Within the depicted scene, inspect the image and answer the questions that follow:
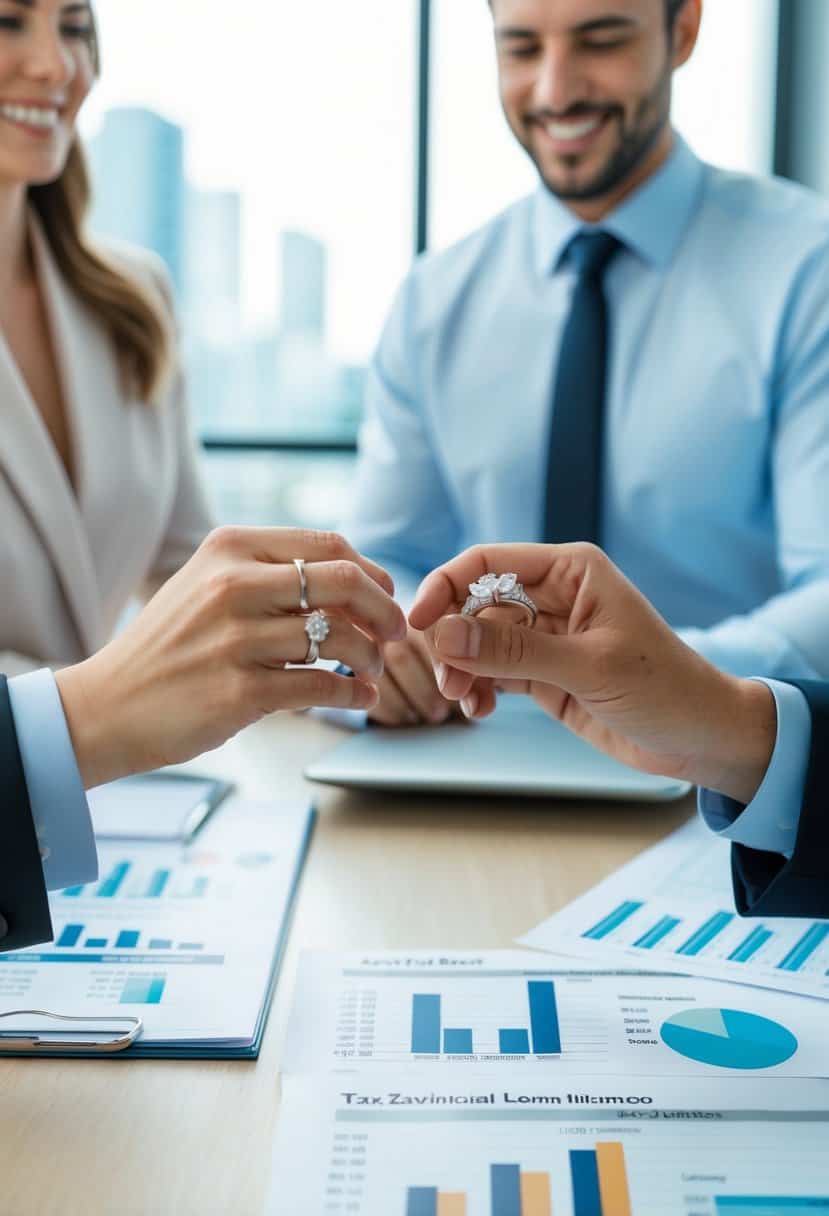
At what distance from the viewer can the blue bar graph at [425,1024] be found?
75cm

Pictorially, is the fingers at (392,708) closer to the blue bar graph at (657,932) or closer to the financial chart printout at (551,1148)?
the blue bar graph at (657,932)

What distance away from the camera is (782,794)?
0.92 meters

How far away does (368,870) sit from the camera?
41.4 inches

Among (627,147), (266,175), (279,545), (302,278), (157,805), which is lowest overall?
(157,805)

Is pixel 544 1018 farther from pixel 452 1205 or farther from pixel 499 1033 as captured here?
pixel 452 1205

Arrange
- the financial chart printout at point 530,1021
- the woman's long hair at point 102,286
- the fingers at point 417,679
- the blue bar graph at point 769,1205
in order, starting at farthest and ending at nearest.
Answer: the woman's long hair at point 102,286
the fingers at point 417,679
the financial chart printout at point 530,1021
the blue bar graph at point 769,1205

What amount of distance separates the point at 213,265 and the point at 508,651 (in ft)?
9.34

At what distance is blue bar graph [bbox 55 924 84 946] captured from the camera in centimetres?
89

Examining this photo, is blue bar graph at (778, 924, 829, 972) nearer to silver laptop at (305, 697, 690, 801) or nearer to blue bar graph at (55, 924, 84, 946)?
silver laptop at (305, 697, 690, 801)

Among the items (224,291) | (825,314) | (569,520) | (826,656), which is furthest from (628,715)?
(224,291)

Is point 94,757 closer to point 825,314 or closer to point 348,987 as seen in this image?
point 348,987

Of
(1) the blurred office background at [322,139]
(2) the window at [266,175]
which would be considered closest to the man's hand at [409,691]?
(1) the blurred office background at [322,139]

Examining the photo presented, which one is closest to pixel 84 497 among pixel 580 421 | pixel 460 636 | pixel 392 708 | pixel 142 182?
pixel 392 708

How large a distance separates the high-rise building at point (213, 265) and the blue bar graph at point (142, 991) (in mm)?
2875
